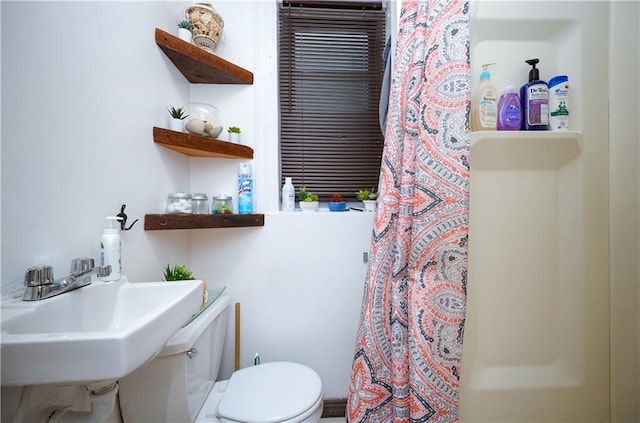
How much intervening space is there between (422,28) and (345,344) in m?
1.33

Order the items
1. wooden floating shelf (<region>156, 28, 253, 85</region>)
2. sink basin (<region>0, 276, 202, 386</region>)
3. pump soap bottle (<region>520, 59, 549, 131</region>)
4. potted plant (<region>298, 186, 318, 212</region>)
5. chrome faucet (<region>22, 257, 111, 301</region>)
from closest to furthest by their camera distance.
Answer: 1. sink basin (<region>0, 276, 202, 386</region>)
2. chrome faucet (<region>22, 257, 111, 301</region>)
3. pump soap bottle (<region>520, 59, 549, 131</region>)
4. wooden floating shelf (<region>156, 28, 253, 85</region>)
5. potted plant (<region>298, 186, 318, 212</region>)

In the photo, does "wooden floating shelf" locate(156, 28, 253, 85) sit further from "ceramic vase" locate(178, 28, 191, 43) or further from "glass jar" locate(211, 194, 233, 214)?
"glass jar" locate(211, 194, 233, 214)

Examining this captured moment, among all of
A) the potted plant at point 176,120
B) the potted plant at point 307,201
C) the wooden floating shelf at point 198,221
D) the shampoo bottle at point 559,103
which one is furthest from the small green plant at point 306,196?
the shampoo bottle at point 559,103

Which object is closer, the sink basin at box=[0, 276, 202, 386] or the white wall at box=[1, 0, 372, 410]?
the sink basin at box=[0, 276, 202, 386]

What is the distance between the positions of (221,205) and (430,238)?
0.87m

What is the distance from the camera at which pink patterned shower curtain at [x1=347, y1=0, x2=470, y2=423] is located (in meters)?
0.68

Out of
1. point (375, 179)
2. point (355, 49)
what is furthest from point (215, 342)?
point (355, 49)

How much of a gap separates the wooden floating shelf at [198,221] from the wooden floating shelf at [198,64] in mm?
650

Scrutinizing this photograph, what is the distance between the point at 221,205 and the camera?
41.0 inches

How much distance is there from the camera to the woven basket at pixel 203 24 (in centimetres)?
99

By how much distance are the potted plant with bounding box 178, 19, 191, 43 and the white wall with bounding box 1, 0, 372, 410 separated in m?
0.06

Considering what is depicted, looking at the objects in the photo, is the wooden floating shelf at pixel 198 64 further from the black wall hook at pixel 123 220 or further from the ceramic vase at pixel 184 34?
the black wall hook at pixel 123 220

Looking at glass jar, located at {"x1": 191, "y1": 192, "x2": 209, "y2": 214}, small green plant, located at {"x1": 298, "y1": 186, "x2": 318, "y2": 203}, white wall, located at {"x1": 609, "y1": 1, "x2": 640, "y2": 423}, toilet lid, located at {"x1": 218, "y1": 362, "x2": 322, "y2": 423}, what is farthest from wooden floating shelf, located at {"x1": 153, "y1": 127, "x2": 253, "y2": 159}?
white wall, located at {"x1": 609, "y1": 1, "x2": 640, "y2": 423}

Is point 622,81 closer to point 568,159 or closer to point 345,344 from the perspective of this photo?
point 568,159
